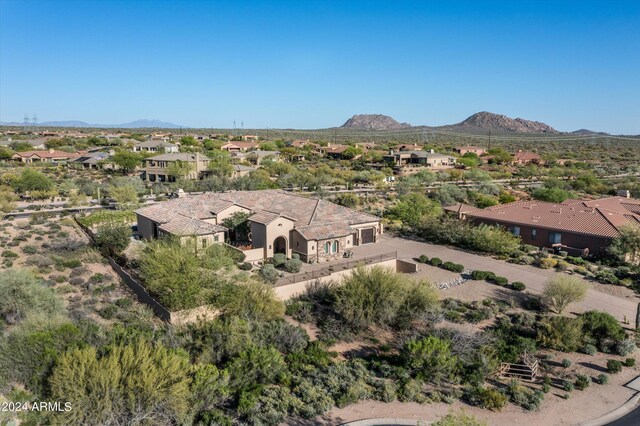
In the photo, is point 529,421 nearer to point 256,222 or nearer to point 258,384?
point 258,384

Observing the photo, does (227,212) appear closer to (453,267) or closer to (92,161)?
(453,267)

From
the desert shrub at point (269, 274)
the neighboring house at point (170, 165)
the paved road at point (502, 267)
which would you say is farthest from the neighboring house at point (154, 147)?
the desert shrub at point (269, 274)

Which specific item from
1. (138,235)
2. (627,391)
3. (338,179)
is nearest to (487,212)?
(627,391)

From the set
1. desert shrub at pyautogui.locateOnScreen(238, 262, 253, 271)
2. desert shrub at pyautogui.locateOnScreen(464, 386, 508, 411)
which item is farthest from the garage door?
desert shrub at pyautogui.locateOnScreen(464, 386, 508, 411)

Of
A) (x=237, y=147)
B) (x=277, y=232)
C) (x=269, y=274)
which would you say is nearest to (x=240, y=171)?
(x=237, y=147)

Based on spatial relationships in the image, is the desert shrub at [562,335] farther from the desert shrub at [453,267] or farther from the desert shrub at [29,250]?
the desert shrub at [29,250]

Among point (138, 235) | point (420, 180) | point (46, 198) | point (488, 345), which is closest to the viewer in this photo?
point (488, 345)
